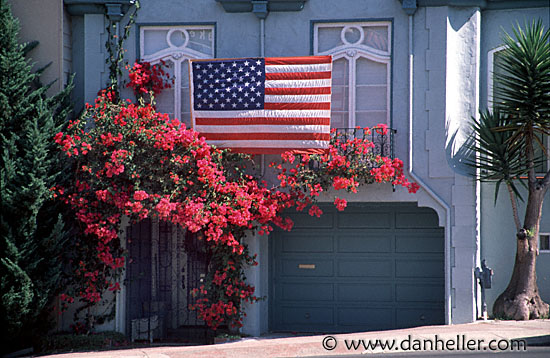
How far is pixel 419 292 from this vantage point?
47.5 ft

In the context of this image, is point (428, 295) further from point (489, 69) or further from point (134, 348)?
point (134, 348)

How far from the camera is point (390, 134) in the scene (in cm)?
1341

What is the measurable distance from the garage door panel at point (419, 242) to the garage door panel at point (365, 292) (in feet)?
2.55

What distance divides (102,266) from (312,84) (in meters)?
4.92

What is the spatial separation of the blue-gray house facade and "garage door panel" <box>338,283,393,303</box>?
0.09 feet

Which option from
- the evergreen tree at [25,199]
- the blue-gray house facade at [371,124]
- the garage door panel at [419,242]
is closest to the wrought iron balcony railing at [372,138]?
the blue-gray house facade at [371,124]

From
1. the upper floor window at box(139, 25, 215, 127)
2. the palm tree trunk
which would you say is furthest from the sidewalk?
the upper floor window at box(139, 25, 215, 127)

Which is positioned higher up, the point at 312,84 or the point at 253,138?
the point at 312,84

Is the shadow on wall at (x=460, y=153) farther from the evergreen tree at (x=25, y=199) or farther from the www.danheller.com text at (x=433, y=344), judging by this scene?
the evergreen tree at (x=25, y=199)

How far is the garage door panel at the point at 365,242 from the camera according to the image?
48.0 feet

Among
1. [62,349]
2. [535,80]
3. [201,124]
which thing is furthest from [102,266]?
[535,80]

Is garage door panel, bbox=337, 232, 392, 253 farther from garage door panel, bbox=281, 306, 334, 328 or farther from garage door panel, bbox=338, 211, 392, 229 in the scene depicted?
garage door panel, bbox=281, 306, 334, 328

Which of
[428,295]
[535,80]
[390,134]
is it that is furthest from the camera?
[428,295]

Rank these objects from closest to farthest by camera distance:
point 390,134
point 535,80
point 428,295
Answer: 1. point 535,80
2. point 390,134
3. point 428,295
